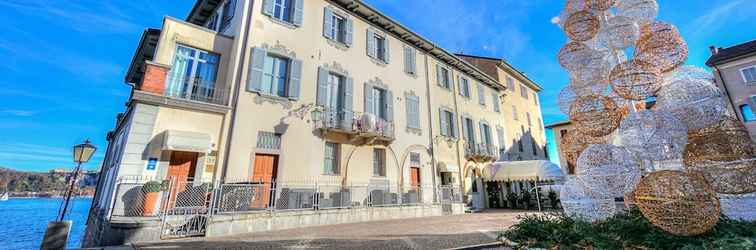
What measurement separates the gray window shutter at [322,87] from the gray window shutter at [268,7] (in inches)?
107

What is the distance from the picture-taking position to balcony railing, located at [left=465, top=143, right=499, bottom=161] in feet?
55.9

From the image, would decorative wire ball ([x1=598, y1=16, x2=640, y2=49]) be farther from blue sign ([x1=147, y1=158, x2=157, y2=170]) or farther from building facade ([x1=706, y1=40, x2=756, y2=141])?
building facade ([x1=706, y1=40, x2=756, y2=141])

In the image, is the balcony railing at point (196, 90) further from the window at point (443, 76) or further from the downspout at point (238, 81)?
the window at point (443, 76)

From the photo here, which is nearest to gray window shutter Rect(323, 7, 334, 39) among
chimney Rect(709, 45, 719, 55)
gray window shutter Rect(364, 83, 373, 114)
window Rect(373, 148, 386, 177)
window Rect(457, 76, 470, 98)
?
gray window shutter Rect(364, 83, 373, 114)

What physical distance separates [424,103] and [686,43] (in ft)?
39.8

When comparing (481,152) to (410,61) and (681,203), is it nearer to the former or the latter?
(410,61)

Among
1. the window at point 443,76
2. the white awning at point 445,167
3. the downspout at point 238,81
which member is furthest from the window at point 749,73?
the downspout at point 238,81

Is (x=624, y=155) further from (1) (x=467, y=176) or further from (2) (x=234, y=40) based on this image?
(1) (x=467, y=176)

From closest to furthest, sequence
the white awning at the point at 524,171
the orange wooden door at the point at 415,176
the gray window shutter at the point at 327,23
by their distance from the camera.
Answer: the gray window shutter at the point at 327,23, the orange wooden door at the point at 415,176, the white awning at the point at 524,171

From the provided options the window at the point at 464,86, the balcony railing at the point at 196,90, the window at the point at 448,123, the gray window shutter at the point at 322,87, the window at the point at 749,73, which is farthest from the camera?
the window at the point at 464,86

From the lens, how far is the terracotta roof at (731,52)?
19.0 metres

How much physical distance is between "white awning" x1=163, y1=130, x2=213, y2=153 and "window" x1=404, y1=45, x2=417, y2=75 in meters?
10.1

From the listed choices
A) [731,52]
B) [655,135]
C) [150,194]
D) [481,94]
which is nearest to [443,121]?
[481,94]

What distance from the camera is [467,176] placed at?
16516mm
